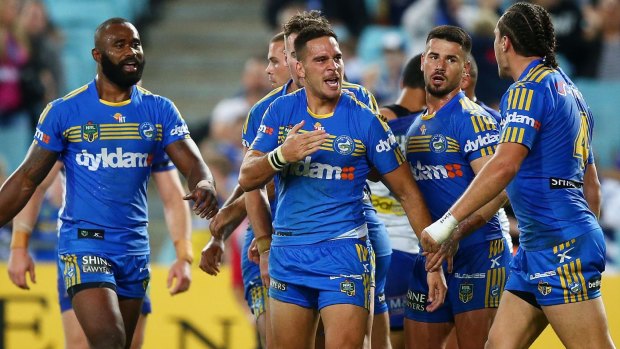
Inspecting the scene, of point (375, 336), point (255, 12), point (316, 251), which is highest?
point (255, 12)

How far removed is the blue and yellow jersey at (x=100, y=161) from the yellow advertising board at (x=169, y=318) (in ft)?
10.4

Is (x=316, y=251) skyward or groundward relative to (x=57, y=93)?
groundward

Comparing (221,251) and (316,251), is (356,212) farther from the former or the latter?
(221,251)

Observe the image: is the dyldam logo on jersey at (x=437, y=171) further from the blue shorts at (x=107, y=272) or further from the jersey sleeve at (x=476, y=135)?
the blue shorts at (x=107, y=272)

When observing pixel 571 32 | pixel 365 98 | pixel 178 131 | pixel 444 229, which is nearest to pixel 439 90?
pixel 365 98

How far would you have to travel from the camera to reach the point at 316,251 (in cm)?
650

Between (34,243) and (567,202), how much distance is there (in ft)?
22.5

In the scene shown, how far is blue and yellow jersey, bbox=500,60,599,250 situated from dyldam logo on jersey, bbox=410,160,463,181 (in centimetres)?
79

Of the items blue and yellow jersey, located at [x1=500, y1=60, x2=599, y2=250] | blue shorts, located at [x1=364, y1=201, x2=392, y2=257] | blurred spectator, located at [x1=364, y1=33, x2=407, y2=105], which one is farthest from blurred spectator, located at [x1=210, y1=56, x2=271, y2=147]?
blue and yellow jersey, located at [x1=500, y1=60, x2=599, y2=250]

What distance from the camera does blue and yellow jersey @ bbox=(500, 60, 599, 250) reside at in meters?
6.20

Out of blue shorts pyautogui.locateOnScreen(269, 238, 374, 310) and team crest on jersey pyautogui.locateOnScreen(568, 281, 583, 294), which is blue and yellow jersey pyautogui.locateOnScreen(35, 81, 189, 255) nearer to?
blue shorts pyautogui.locateOnScreen(269, 238, 374, 310)

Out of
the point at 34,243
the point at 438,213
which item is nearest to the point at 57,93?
the point at 34,243

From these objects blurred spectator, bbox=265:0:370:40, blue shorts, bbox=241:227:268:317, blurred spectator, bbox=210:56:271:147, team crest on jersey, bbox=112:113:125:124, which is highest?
blurred spectator, bbox=265:0:370:40

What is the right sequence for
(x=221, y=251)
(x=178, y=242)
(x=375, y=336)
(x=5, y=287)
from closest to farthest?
(x=375, y=336) < (x=221, y=251) < (x=178, y=242) < (x=5, y=287)
